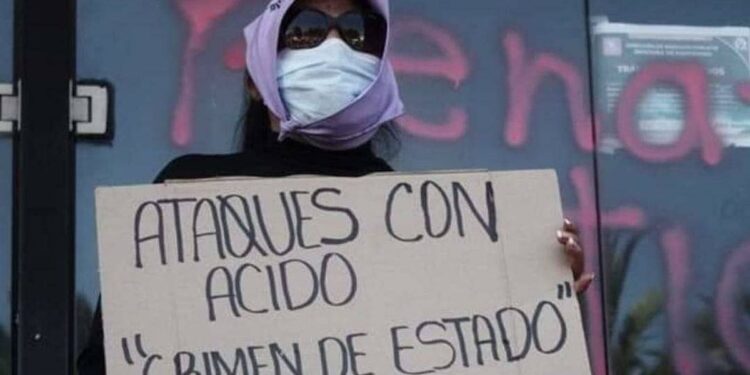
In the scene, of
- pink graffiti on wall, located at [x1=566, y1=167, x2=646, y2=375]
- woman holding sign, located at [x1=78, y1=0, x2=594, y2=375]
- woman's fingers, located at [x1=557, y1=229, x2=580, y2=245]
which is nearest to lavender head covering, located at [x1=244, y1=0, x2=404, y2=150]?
woman holding sign, located at [x1=78, y1=0, x2=594, y2=375]

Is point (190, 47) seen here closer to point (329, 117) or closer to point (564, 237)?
point (329, 117)

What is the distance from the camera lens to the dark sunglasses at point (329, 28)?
98.0 inches

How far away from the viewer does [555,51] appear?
366cm

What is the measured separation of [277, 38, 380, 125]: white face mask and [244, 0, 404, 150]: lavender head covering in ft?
0.05

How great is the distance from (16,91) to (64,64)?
0.39 feet

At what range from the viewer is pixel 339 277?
7.66 ft

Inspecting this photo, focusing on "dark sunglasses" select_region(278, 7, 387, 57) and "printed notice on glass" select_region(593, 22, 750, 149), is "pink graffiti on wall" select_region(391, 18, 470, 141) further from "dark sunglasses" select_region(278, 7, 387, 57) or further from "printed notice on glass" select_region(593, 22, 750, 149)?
"dark sunglasses" select_region(278, 7, 387, 57)

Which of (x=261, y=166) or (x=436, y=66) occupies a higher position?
(x=436, y=66)

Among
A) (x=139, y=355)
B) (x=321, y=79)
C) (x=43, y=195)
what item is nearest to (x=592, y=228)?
(x=43, y=195)

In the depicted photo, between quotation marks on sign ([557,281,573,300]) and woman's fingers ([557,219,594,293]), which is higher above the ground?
woman's fingers ([557,219,594,293])

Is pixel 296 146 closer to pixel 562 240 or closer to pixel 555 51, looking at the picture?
pixel 562 240

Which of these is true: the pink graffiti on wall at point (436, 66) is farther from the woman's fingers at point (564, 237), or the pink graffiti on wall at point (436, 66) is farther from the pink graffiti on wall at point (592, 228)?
the woman's fingers at point (564, 237)

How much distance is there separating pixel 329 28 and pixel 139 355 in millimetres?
625

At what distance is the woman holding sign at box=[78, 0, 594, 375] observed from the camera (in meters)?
2.41
